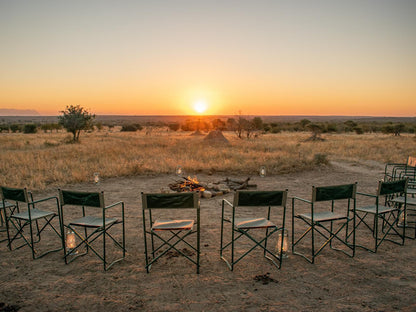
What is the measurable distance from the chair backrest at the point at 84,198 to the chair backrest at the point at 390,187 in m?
4.24

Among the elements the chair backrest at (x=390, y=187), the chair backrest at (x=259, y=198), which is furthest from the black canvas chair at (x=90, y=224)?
the chair backrest at (x=390, y=187)

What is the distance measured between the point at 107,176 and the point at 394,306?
1074 centimetres

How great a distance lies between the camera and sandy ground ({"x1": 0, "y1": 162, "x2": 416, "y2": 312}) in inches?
136

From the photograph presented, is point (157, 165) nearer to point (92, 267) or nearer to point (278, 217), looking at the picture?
point (278, 217)

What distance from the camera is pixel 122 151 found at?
60.9 feet

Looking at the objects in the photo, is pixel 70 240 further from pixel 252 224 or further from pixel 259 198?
pixel 259 198

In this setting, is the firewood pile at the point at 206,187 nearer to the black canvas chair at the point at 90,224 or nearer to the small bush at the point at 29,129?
the black canvas chair at the point at 90,224

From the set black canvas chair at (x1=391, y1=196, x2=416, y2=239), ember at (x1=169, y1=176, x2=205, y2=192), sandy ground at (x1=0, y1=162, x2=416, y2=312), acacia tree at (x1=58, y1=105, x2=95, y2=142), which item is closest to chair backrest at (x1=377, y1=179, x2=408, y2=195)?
black canvas chair at (x1=391, y1=196, x2=416, y2=239)

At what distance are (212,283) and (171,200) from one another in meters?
1.24

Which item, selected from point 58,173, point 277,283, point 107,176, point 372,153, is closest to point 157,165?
point 107,176

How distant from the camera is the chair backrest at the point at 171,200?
394 centimetres

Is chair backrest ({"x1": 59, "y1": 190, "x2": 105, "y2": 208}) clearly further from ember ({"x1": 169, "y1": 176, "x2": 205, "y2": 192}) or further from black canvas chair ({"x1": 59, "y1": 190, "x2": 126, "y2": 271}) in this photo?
ember ({"x1": 169, "y1": 176, "x2": 205, "y2": 192})

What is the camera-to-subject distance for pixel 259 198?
4.15 m

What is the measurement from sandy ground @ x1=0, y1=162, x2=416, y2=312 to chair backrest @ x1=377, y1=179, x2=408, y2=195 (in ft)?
Result: 3.38
